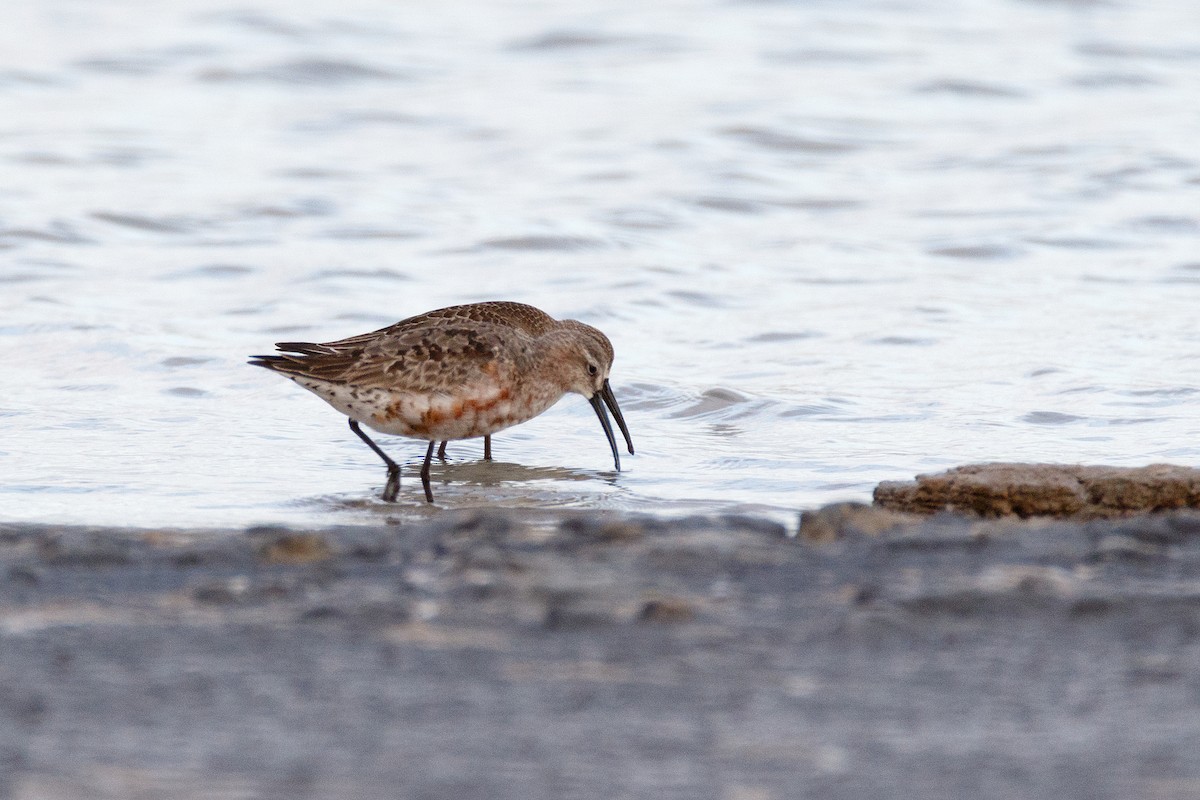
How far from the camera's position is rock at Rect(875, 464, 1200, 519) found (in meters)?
6.08

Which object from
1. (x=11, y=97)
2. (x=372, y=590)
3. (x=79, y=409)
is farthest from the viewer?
(x=11, y=97)

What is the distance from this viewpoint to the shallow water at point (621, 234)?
856cm

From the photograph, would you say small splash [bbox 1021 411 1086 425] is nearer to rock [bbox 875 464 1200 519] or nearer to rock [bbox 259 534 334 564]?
rock [bbox 875 464 1200 519]

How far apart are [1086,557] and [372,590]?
84.9 inches

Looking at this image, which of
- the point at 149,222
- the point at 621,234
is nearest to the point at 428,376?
the point at 621,234

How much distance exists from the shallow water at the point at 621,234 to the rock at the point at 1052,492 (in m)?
1.08

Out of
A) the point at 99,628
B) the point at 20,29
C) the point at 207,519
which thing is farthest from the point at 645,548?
the point at 20,29

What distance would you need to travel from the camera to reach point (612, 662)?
13.9 ft

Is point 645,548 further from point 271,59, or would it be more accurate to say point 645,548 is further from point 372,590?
point 271,59

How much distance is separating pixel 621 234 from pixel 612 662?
10111 mm

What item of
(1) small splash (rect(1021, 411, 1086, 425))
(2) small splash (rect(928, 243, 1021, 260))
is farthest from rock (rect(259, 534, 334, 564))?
(2) small splash (rect(928, 243, 1021, 260))

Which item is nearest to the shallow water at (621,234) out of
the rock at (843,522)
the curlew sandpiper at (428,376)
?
the curlew sandpiper at (428,376)

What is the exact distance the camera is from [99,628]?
14.7 feet

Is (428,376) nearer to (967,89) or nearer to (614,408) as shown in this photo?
(614,408)
